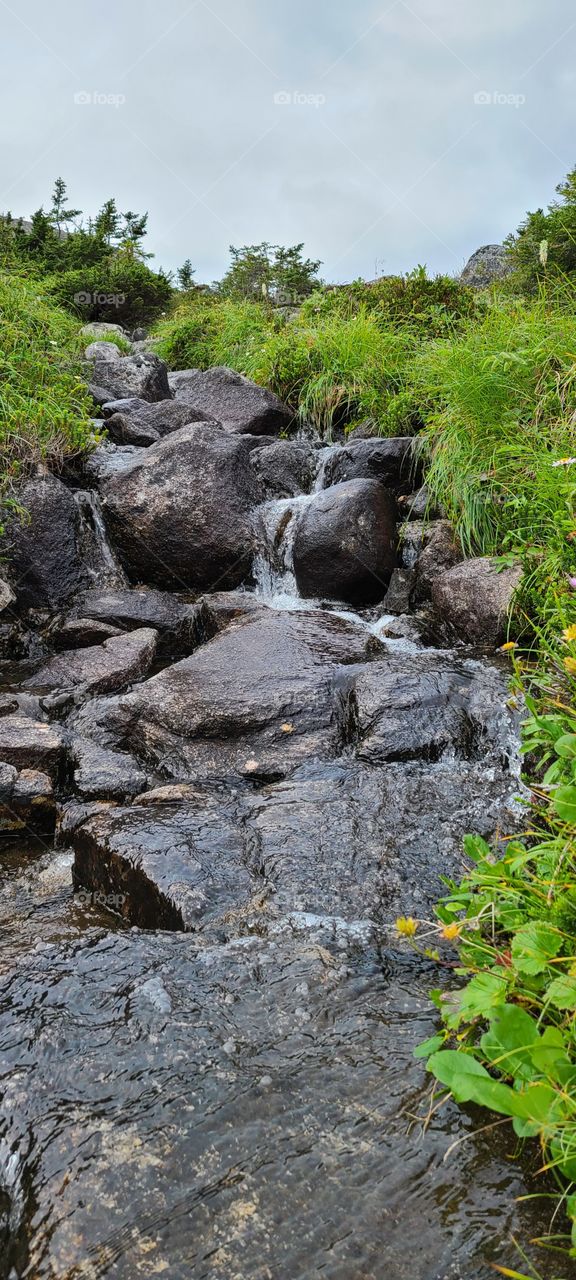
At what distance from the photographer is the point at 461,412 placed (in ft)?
20.6

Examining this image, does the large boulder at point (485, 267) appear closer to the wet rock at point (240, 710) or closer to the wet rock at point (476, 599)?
the wet rock at point (476, 599)

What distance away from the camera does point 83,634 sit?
6.25 metres

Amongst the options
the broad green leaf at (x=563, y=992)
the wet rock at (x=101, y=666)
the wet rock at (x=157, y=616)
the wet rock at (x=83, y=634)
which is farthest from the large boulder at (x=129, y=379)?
the broad green leaf at (x=563, y=992)

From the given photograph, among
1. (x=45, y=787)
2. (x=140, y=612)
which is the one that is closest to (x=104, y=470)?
(x=140, y=612)

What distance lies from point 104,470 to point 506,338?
14.0ft

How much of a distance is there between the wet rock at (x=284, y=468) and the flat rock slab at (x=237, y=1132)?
20.8 ft

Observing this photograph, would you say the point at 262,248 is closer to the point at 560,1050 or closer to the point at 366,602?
the point at 366,602

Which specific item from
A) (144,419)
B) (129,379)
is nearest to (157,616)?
(144,419)

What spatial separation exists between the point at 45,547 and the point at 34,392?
5.62ft

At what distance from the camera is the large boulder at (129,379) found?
37.7ft

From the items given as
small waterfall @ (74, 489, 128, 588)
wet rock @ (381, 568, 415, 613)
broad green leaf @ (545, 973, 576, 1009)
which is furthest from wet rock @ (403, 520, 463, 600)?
broad green leaf @ (545, 973, 576, 1009)

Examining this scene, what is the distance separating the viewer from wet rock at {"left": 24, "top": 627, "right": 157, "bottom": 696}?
5.51 meters

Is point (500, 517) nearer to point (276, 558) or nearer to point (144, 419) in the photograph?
point (276, 558)

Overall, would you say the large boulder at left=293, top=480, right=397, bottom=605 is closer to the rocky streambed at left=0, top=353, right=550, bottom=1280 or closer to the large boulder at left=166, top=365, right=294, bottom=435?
the rocky streambed at left=0, top=353, right=550, bottom=1280
